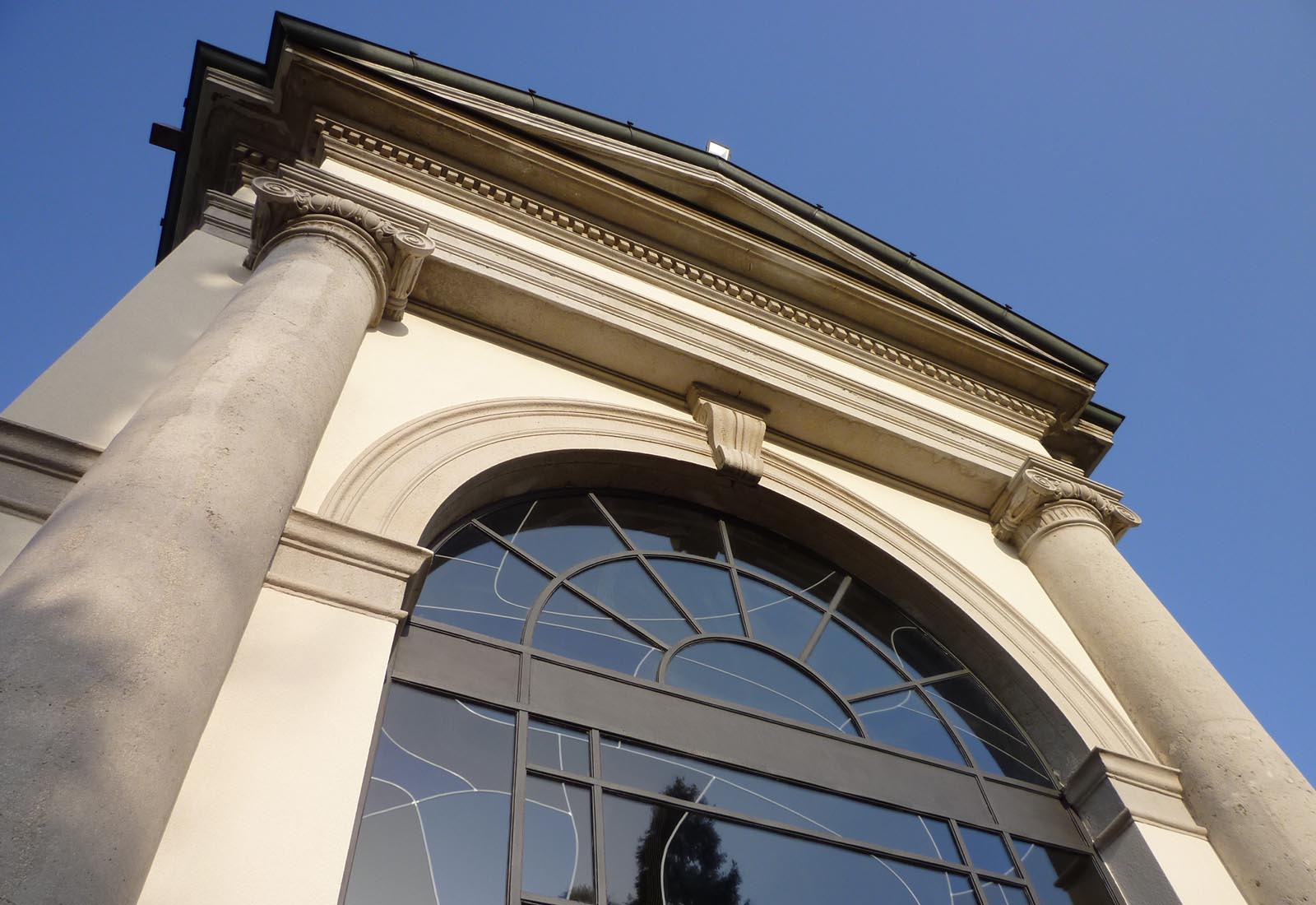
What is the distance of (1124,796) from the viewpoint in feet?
21.5

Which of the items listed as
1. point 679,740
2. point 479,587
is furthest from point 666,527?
point 679,740

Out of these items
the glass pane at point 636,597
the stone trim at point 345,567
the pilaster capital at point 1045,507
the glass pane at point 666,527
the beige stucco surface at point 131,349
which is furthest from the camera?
the pilaster capital at point 1045,507

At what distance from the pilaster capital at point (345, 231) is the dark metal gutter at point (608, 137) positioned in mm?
2167

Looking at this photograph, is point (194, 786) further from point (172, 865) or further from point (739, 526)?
point (739, 526)

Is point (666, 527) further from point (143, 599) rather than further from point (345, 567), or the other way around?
point (143, 599)

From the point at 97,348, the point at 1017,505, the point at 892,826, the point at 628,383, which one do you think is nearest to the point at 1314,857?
the point at 892,826

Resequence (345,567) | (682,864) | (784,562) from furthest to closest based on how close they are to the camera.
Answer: (784,562) → (682,864) → (345,567)

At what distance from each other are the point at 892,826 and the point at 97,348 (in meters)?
5.37

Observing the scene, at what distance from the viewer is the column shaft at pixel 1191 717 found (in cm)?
605

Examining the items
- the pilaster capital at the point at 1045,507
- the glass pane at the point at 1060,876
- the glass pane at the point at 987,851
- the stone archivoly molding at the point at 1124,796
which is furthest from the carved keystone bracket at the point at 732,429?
the glass pane at the point at 1060,876

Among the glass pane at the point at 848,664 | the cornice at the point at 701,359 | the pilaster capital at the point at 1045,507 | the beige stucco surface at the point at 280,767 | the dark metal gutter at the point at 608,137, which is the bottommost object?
the beige stucco surface at the point at 280,767

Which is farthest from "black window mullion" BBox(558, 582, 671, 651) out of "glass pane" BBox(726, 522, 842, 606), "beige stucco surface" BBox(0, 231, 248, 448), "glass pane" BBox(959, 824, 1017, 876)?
"beige stucco surface" BBox(0, 231, 248, 448)

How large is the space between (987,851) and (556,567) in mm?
3201

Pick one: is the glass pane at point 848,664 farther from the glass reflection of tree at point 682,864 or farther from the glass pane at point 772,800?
the glass reflection of tree at point 682,864
